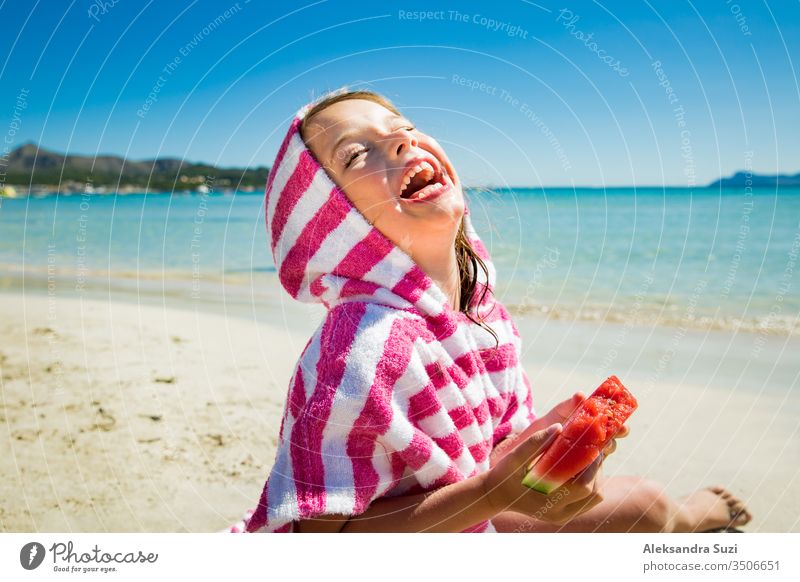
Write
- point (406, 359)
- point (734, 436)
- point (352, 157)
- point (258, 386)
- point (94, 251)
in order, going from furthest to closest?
point (94, 251)
point (258, 386)
point (734, 436)
point (352, 157)
point (406, 359)

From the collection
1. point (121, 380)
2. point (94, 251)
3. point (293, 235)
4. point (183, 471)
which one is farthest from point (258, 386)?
point (94, 251)

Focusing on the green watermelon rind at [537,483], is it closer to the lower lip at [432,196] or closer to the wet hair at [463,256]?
the wet hair at [463,256]

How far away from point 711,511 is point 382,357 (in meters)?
1.91

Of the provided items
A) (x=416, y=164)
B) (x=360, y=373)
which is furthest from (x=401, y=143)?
(x=360, y=373)

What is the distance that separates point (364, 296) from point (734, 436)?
2883mm

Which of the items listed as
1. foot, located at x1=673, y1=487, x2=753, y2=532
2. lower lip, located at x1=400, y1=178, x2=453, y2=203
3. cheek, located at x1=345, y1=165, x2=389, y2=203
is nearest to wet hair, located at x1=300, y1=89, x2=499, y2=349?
cheek, located at x1=345, y1=165, x2=389, y2=203

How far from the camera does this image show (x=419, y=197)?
1.85m

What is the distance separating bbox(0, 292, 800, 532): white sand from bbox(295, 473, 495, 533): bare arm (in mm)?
1593

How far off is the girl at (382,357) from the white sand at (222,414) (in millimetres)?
1482

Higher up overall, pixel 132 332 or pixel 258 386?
pixel 258 386

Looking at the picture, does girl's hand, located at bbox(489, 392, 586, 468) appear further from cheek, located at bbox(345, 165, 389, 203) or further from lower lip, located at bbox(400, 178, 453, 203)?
cheek, located at bbox(345, 165, 389, 203)

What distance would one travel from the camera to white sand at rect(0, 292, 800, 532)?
10.7 ft

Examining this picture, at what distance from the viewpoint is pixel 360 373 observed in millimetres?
1682
